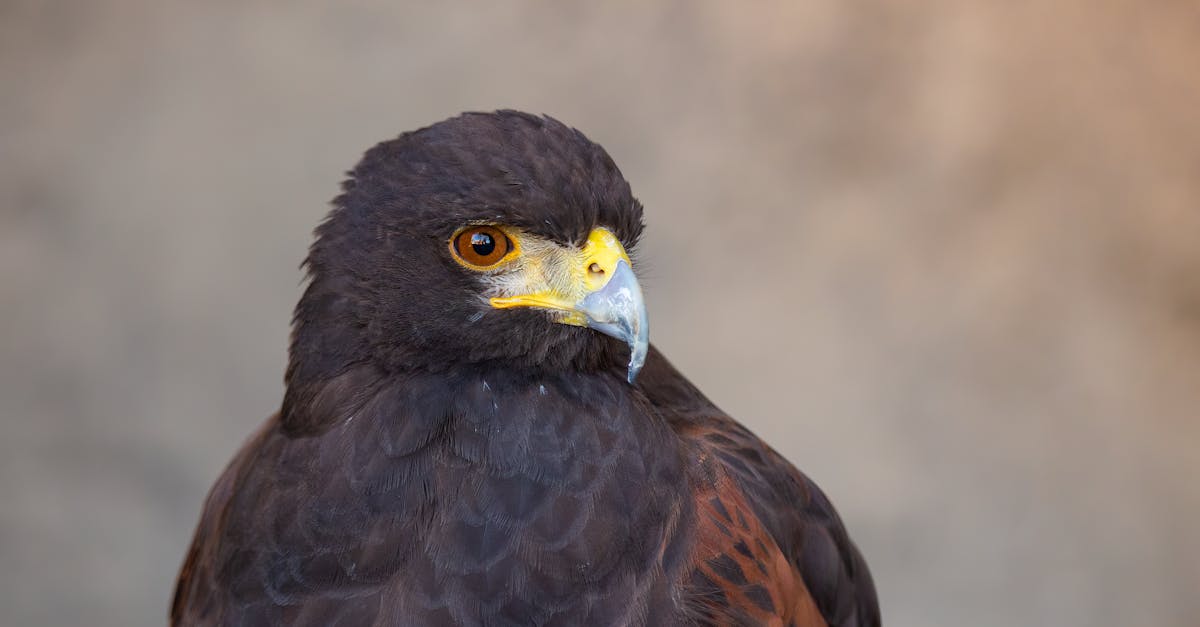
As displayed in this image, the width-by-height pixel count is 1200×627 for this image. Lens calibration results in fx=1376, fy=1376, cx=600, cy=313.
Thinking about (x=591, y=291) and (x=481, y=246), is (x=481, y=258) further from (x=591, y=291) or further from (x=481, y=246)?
(x=591, y=291)

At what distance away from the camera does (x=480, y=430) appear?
91.0 inches

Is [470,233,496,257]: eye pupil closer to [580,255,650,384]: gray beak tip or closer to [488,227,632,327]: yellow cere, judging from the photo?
[488,227,632,327]: yellow cere

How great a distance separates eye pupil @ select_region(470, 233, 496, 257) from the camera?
2.31 m

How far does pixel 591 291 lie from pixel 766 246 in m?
2.60

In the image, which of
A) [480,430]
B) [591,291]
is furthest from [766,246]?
[480,430]

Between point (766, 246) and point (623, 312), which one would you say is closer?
point (623, 312)

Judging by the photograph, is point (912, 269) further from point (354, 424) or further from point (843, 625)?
point (354, 424)

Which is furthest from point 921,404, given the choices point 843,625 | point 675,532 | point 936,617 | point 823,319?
point 675,532

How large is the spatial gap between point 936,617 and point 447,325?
3.23 metres

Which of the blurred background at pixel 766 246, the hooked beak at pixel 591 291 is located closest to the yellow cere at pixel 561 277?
the hooked beak at pixel 591 291

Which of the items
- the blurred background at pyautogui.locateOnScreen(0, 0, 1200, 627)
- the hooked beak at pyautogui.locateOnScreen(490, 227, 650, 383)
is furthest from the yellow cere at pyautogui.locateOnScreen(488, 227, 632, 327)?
the blurred background at pyautogui.locateOnScreen(0, 0, 1200, 627)

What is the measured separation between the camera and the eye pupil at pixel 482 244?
2.31m

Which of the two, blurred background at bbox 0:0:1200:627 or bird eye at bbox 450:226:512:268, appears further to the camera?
blurred background at bbox 0:0:1200:627

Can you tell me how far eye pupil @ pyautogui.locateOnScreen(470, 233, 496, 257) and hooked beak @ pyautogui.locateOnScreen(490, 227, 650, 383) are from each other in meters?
0.08
